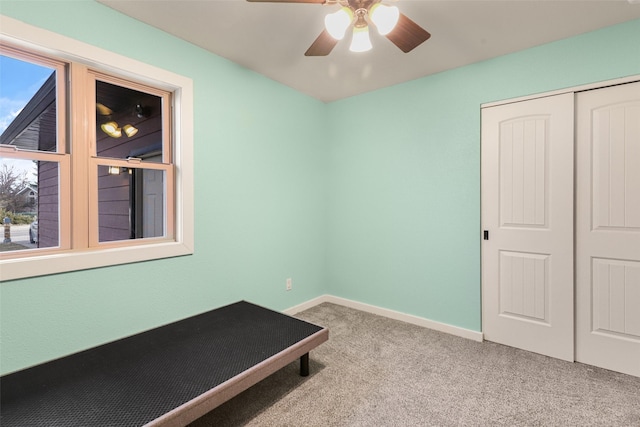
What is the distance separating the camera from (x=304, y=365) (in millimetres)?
2061

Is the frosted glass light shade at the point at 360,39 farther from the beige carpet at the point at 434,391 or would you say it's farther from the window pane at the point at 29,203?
the beige carpet at the point at 434,391

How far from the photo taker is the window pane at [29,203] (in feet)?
5.53

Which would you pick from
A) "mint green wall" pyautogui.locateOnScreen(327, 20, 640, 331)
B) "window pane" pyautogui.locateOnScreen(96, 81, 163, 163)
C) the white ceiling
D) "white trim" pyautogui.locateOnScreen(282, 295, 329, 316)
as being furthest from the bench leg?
Answer: the white ceiling

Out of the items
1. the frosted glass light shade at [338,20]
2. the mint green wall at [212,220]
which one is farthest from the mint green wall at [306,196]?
the frosted glass light shade at [338,20]

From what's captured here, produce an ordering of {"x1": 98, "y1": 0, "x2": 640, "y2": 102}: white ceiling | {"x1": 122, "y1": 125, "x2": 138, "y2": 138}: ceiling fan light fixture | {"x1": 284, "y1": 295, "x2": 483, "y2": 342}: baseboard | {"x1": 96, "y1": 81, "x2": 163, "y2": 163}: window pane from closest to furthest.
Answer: {"x1": 98, "y1": 0, "x2": 640, "y2": 102}: white ceiling < {"x1": 96, "y1": 81, "x2": 163, "y2": 163}: window pane < {"x1": 122, "y1": 125, "x2": 138, "y2": 138}: ceiling fan light fixture < {"x1": 284, "y1": 295, "x2": 483, "y2": 342}: baseboard

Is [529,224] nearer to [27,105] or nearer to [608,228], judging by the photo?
[608,228]

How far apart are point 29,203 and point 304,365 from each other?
201 centimetres

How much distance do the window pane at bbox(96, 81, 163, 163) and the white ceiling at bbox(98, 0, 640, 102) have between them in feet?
1.74

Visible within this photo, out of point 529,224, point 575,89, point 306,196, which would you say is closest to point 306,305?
point 306,196

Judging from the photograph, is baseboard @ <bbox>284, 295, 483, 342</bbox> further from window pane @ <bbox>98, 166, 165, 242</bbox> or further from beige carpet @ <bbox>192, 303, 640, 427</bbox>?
window pane @ <bbox>98, 166, 165, 242</bbox>

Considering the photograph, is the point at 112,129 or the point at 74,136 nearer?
the point at 74,136

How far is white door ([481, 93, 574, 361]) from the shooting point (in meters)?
2.27

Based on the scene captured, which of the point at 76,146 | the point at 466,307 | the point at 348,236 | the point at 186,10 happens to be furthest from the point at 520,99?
Result: the point at 76,146

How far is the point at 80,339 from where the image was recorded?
1809 mm
